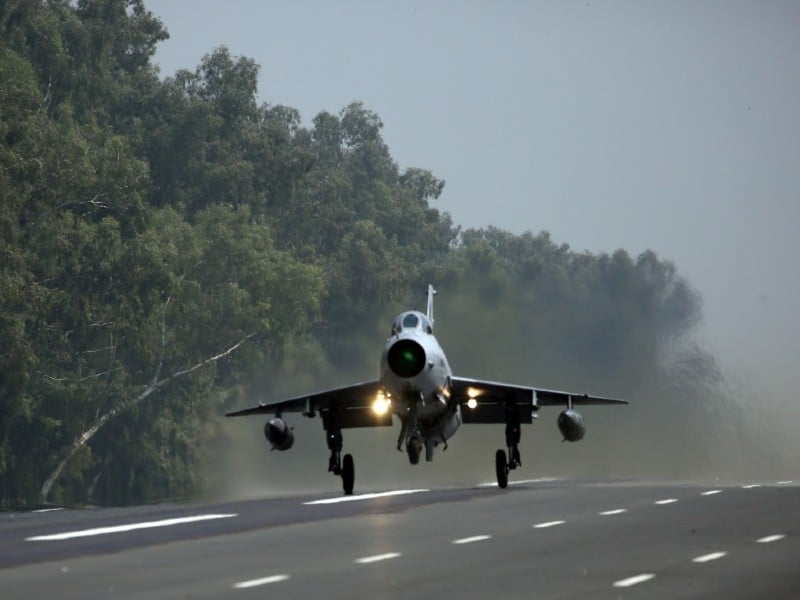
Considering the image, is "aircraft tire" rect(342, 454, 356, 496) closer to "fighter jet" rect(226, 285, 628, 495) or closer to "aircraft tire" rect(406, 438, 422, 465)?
"fighter jet" rect(226, 285, 628, 495)

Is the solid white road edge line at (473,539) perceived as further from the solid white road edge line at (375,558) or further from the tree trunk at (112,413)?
the tree trunk at (112,413)

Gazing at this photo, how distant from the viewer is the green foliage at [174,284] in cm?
6862

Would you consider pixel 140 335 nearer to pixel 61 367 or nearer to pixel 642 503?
pixel 61 367

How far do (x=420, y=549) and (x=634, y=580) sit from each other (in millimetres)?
4705

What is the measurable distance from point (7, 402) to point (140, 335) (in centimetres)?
832

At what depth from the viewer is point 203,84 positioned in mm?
97688

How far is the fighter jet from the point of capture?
34.9 m

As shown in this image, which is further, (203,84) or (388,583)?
(203,84)

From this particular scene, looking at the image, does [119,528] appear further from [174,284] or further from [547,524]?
[174,284]

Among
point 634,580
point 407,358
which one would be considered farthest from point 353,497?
point 634,580

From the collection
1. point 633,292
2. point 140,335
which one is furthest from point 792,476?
point 140,335

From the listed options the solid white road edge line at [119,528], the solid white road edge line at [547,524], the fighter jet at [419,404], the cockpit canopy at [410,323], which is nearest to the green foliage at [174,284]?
the fighter jet at [419,404]

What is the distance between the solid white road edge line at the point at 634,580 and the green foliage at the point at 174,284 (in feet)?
153

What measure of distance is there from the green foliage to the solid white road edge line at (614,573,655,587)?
46.6m
